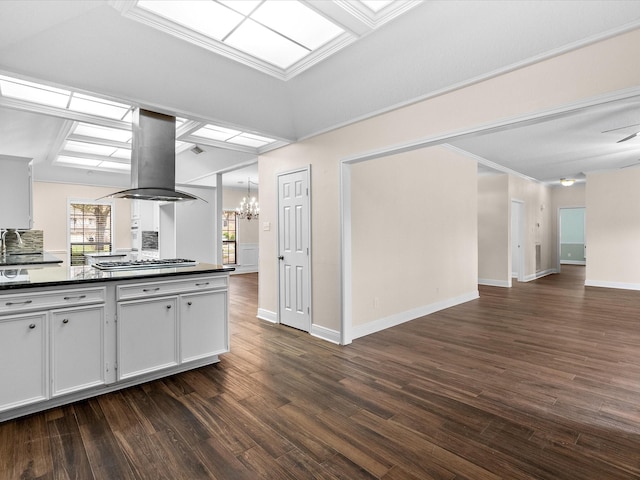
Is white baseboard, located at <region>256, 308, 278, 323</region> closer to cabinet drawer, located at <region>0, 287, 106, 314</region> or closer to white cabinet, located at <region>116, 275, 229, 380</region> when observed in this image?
white cabinet, located at <region>116, 275, 229, 380</region>

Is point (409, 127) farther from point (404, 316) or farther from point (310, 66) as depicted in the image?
point (404, 316)

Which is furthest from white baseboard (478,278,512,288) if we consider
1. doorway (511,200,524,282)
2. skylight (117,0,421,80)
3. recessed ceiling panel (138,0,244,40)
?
recessed ceiling panel (138,0,244,40)

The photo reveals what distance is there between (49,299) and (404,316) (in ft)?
13.7

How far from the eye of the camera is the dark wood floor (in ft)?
6.37

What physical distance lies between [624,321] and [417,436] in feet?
15.7

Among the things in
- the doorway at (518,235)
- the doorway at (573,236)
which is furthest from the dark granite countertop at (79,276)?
the doorway at (573,236)

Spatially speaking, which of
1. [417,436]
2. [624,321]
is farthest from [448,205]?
[417,436]

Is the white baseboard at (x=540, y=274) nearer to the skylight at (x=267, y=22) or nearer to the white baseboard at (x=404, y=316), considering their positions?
the white baseboard at (x=404, y=316)

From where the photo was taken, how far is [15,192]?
14.1 feet

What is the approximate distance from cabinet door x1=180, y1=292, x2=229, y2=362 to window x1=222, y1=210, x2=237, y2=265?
302 inches

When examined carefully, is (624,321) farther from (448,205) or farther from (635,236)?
(635,236)

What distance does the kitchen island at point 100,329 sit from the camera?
7.86 feet

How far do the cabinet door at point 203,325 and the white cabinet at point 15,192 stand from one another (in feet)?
9.47

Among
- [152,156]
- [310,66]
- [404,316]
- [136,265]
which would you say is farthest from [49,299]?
[404,316]
